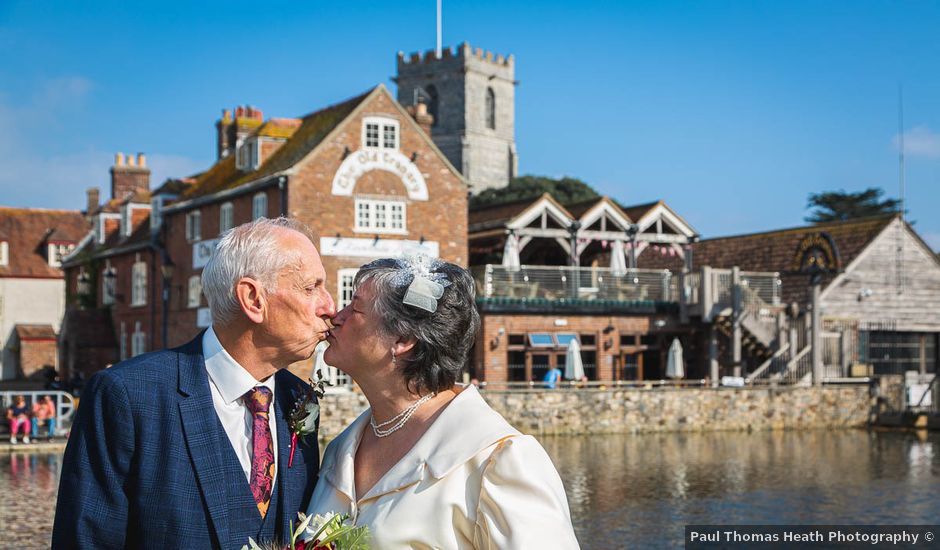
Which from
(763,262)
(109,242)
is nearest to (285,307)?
(763,262)

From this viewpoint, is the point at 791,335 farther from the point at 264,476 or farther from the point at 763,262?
the point at 264,476

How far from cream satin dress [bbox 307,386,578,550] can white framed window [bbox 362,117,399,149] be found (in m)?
28.1

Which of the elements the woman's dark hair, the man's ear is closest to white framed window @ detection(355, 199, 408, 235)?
the man's ear

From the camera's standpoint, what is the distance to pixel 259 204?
31766 mm

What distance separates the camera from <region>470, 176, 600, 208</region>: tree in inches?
3268

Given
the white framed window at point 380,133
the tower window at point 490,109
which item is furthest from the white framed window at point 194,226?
the tower window at point 490,109

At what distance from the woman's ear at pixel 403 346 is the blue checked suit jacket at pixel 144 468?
2.17 ft

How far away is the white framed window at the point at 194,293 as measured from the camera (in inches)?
1341

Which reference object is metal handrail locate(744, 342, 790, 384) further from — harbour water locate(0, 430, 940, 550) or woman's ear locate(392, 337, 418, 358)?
woman's ear locate(392, 337, 418, 358)

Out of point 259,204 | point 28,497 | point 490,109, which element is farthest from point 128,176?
point 490,109

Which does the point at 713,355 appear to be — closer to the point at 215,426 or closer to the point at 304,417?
the point at 304,417

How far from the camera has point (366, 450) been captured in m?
4.01

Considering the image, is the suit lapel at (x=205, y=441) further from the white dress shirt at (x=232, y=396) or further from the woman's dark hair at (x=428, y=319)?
the woman's dark hair at (x=428, y=319)

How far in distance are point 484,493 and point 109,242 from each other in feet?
145
